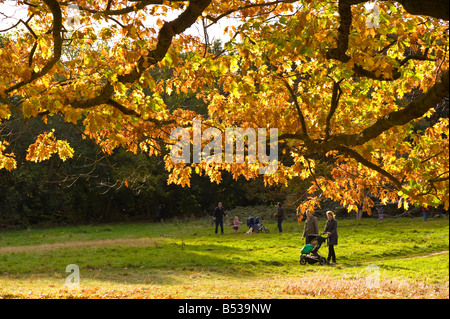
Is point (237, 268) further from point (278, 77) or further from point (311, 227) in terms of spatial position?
point (278, 77)

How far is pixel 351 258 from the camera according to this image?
1784 centimetres

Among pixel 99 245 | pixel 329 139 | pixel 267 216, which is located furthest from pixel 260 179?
pixel 329 139

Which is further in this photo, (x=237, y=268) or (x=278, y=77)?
(x=237, y=268)

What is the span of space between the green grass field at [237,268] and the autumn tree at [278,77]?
2.84 meters

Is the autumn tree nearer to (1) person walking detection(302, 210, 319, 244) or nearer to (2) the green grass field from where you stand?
(2) the green grass field

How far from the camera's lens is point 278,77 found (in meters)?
8.82

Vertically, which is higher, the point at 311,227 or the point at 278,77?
the point at 278,77

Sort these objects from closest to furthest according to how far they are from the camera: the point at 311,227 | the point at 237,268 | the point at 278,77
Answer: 1. the point at 278,77
2. the point at 311,227
3. the point at 237,268

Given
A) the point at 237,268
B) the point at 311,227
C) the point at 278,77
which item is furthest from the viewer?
the point at 237,268

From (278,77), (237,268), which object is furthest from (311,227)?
(278,77)

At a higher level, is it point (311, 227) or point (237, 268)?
point (311, 227)

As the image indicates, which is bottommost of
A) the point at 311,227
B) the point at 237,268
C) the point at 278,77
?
the point at 237,268

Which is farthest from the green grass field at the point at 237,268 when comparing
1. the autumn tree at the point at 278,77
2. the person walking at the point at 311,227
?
the autumn tree at the point at 278,77

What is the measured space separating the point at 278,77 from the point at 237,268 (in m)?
9.02
